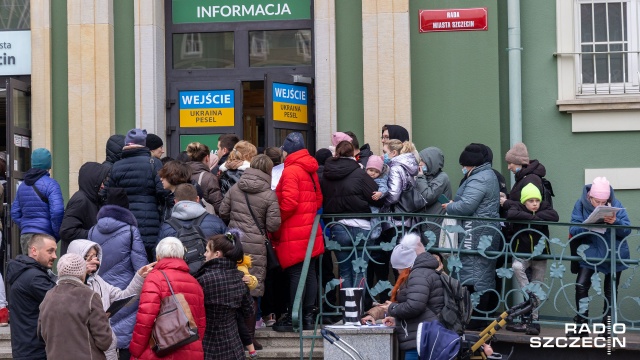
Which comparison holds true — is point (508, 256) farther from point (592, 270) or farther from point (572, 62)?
point (572, 62)

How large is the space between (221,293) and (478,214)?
9.44 ft

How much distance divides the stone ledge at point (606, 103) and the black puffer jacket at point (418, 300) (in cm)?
390

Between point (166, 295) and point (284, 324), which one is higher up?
point (166, 295)

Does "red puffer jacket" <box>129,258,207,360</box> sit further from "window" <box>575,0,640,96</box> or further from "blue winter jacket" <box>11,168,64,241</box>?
"window" <box>575,0,640,96</box>

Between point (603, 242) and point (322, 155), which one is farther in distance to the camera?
point (322, 155)

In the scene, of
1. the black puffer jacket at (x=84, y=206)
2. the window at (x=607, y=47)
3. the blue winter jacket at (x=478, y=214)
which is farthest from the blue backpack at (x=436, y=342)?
the window at (x=607, y=47)

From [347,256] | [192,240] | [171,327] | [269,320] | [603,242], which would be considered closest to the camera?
[171,327]

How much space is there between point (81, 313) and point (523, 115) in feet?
20.5

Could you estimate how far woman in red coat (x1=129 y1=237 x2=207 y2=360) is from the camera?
9320 millimetres

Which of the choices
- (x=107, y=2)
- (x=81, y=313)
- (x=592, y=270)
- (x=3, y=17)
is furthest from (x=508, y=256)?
(x=3, y=17)

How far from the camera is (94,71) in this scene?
44.6ft

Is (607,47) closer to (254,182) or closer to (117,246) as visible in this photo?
(254,182)

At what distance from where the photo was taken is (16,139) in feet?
45.0

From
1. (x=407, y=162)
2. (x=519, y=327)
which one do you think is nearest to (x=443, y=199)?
(x=407, y=162)
